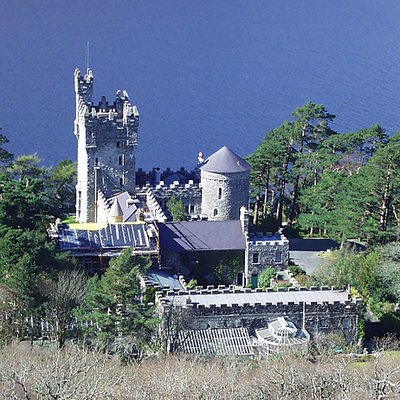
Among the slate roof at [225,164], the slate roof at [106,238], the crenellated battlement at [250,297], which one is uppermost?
the slate roof at [225,164]

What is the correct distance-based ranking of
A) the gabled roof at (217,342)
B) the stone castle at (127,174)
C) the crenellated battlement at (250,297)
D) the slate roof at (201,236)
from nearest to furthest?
1. the gabled roof at (217,342)
2. the crenellated battlement at (250,297)
3. the slate roof at (201,236)
4. the stone castle at (127,174)

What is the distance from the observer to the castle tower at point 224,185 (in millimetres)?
48906

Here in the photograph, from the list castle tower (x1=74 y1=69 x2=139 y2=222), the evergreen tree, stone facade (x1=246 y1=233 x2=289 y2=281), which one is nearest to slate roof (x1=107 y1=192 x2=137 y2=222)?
castle tower (x1=74 y1=69 x2=139 y2=222)

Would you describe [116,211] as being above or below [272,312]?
above

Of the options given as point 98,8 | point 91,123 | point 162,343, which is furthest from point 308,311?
point 98,8

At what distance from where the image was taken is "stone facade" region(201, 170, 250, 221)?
49.0 meters

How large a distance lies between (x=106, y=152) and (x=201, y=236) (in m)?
8.32

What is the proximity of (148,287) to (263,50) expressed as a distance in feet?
245

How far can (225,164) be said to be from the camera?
4891 centimetres

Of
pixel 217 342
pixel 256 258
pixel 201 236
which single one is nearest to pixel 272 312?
pixel 217 342

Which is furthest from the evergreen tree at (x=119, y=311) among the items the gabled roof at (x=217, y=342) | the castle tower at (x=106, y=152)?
the castle tower at (x=106, y=152)

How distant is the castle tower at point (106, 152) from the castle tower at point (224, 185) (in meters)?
4.27

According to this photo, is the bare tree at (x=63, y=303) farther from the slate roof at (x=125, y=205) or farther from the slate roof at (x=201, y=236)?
the slate roof at (x=125, y=205)

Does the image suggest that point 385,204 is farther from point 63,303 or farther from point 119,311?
point 63,303
